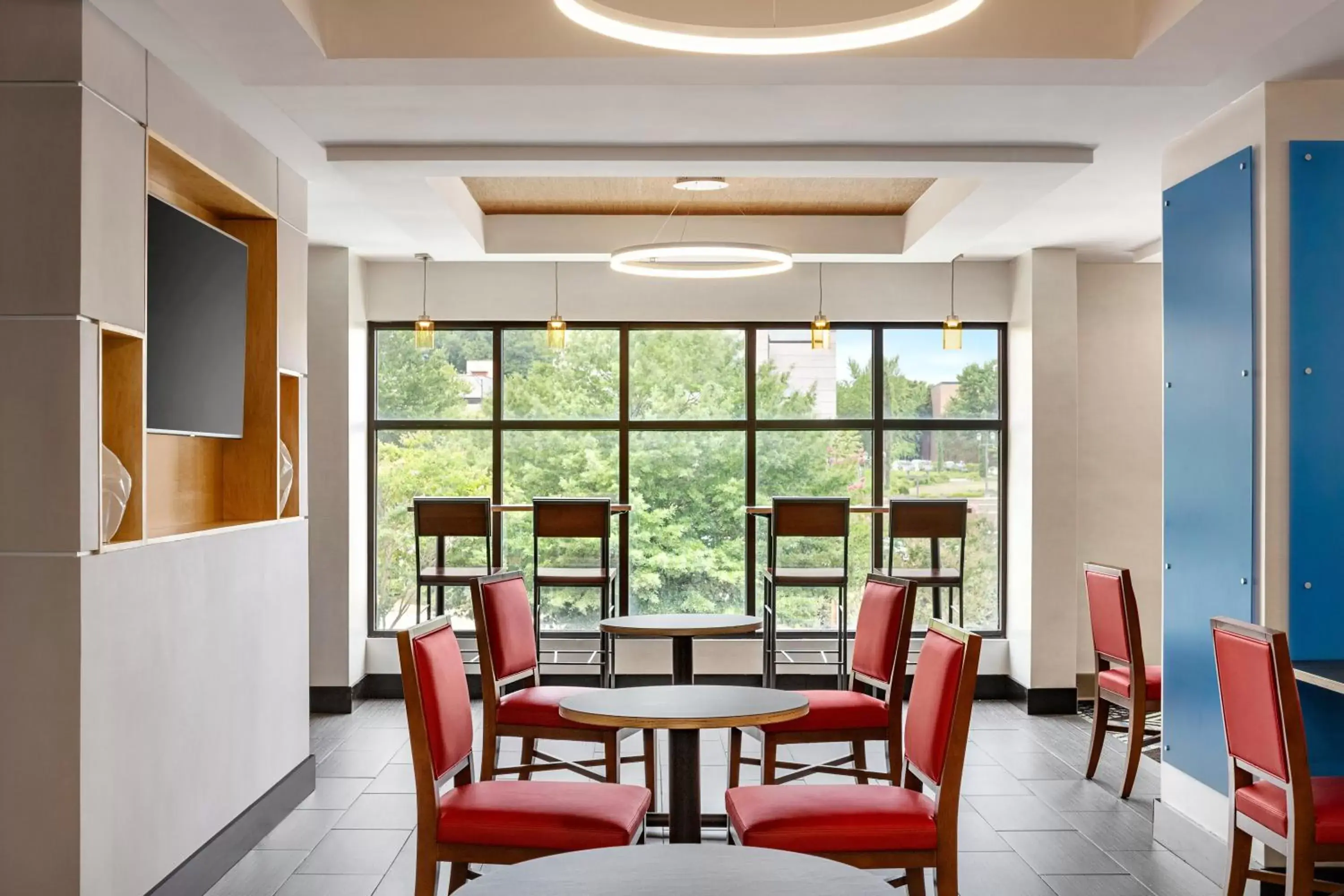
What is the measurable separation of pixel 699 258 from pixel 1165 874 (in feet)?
11.3

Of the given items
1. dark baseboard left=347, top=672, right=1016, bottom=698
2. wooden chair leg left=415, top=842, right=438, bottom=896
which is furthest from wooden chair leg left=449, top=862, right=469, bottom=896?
dark baseboard left=347, top=672, right=1016, bottom=698

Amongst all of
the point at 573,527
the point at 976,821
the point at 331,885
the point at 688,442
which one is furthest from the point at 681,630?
the point at 688,442

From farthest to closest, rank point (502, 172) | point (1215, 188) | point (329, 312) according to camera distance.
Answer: point (329, 312)
point (502, 172)
point (1215, 188)

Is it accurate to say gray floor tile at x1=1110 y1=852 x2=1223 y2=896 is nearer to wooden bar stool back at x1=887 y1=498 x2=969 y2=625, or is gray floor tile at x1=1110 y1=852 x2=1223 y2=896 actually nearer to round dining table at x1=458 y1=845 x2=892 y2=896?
wooden bar stool back at x1=887 y1=498 x2=969 y2=625

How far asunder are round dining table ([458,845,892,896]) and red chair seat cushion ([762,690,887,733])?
79.3 inches

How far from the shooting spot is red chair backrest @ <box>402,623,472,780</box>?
2.91 meters

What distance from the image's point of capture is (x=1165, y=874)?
12.8 feet

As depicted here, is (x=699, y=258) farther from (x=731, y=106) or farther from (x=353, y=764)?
(x=353, y=764)

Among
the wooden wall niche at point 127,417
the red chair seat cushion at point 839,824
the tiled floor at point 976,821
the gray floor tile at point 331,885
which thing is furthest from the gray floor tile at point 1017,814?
the wooden wall niche at point 127,417

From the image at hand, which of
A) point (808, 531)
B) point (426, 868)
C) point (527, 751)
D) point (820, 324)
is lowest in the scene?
point (527, 751)

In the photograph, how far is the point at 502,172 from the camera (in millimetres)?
4625

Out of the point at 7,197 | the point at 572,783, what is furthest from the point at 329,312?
the point at 572,783

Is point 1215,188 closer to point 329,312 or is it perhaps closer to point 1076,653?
point 1076,653

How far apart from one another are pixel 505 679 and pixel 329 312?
3.32m
